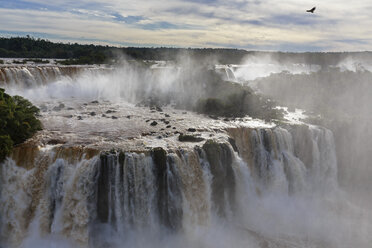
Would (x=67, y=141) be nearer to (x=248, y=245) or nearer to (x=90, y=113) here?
(x=90, y=113)

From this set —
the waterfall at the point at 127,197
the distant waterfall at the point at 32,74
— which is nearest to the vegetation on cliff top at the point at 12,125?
the waterfall at the point at 127,197

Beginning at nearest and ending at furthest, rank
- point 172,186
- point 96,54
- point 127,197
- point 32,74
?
point 127,197 < point 172,186 < point 32,74 < point 96,54

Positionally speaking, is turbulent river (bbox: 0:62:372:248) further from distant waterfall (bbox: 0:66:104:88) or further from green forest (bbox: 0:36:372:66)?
green forest (bbox: 0:36:372:66)

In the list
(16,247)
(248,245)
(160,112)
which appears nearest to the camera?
(16,247)

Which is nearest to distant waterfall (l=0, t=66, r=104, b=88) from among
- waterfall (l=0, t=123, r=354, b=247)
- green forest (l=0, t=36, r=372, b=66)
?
green forest (l=0, t=36, r=372, b=66)

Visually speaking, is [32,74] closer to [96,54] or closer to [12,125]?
[12,125]

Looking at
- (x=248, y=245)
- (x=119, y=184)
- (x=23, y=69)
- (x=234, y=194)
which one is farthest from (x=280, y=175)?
(x=23, y=69)

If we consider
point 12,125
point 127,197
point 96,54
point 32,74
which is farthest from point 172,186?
point 96,54
